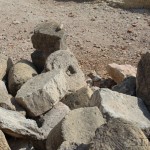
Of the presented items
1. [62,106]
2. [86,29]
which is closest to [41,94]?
[62,106]

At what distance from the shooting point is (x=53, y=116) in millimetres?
5445

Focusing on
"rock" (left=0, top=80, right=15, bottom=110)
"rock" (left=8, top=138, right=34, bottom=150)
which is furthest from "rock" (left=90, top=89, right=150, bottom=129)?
"rock" (left=0, top=80, right=15, bottom=110)

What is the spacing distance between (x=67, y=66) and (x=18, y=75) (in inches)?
27.8

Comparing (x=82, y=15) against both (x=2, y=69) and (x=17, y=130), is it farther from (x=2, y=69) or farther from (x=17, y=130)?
(x=17, y=130)

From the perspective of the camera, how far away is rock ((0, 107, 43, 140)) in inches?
200

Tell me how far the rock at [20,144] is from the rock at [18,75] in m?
1.02

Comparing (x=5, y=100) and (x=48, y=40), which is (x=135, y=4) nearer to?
(x=48, y=40)

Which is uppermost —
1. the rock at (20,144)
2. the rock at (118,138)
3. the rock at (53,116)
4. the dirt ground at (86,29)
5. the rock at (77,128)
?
the rock at (118,138)

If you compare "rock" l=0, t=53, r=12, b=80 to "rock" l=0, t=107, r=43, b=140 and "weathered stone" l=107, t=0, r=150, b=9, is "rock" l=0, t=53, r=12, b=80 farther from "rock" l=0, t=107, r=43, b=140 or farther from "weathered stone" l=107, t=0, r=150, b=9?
"weathered stone" l=107, t=0, r=150, b=9

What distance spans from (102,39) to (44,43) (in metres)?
2.51

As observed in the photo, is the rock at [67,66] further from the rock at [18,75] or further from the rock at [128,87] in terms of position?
the rock at [128,87]

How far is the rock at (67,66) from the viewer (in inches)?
248

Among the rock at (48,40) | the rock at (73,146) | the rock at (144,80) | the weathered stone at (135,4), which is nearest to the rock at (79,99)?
the rock at (144,80)

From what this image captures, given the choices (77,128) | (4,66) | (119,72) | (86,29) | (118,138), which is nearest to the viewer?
(118,138)
